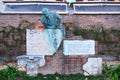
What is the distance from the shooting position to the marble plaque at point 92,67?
12852mm

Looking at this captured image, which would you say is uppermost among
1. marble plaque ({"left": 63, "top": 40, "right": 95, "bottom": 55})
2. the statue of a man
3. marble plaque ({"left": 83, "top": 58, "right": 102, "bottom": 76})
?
the statue of a man

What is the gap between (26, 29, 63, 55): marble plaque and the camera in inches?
516

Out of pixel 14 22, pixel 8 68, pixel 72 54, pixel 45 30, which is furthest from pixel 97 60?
pixel 14 22

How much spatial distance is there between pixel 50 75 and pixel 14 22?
662 cm

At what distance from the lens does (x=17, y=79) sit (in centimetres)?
1241

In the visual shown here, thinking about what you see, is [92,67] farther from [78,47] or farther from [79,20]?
[79,20]

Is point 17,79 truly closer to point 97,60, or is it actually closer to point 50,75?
point 50,75

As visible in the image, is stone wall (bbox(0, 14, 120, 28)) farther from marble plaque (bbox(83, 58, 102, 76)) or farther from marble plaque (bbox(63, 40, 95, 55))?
marble plaque (bbox(83, 58, 102, 76))

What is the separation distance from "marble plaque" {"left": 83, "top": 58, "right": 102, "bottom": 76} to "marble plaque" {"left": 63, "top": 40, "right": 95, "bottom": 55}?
26cm

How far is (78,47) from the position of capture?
13070mm

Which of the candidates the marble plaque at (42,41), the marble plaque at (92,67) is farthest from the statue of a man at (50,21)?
the marble plaque at (92,67)

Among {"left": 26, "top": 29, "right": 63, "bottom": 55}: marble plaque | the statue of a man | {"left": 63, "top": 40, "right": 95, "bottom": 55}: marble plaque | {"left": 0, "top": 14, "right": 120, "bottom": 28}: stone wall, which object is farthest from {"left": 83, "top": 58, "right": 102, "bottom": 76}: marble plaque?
{"left": 0, "top": 14, "right": 120, "bottom": 28}: stone wall

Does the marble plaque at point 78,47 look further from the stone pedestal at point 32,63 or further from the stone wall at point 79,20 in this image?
the stone wall at point 79,20

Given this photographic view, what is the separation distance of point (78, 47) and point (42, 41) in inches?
41.4
